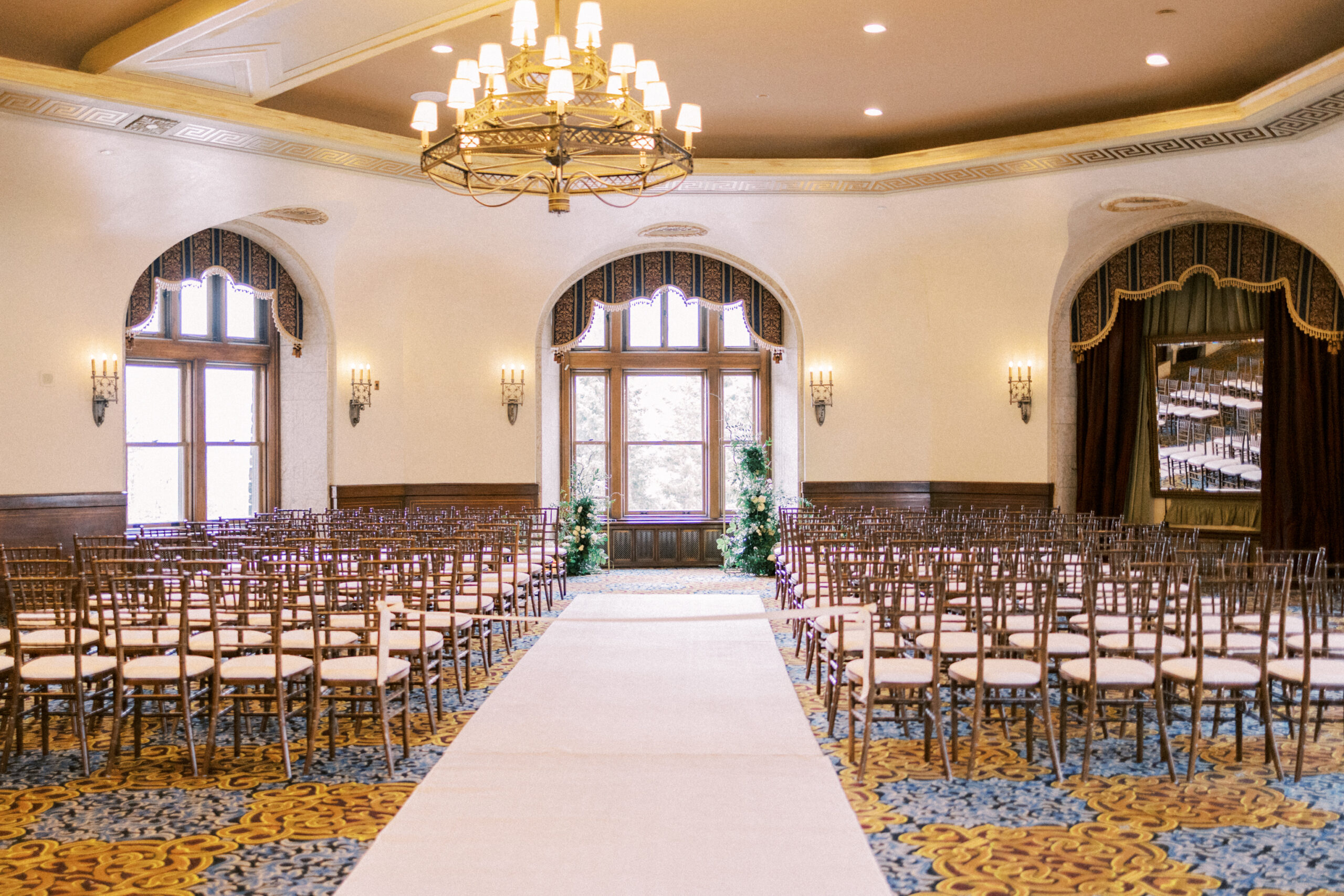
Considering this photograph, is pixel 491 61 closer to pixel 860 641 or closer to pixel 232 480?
pixel 860 641

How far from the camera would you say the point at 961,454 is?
13266mm

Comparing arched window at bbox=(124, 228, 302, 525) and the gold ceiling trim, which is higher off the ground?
the gold ceiling trim

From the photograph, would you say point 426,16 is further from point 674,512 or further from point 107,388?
point 674,512

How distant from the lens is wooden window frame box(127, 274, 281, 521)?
12.5 m

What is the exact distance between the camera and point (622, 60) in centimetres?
629

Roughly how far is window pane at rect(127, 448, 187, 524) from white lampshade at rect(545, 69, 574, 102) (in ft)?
27.9

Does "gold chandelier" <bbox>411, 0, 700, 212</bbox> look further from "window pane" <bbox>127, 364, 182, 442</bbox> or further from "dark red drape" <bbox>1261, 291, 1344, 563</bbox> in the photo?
"dark red drape" <bbox>1261, 291, 1344, 563</bbox>

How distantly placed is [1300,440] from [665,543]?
7.46 meters

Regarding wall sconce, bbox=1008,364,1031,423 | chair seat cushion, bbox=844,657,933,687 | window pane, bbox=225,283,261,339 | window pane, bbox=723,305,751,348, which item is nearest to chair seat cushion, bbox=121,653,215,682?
chair seat cushion, bbox=844,657,933,687

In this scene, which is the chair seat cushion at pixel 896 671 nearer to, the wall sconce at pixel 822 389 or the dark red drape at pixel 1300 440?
the dark red drape at pixel 1300 440

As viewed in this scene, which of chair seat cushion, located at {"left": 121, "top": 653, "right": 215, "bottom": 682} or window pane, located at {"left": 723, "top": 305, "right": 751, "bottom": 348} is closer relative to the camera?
chair seat cushion, located at {"left": 121, "top": 653, "right": 215, "bottom": 682}

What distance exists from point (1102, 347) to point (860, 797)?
946 cm

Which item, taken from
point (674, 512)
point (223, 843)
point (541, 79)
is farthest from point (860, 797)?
point (674, 512)

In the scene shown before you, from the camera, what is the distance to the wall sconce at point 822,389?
1359 centimetres
